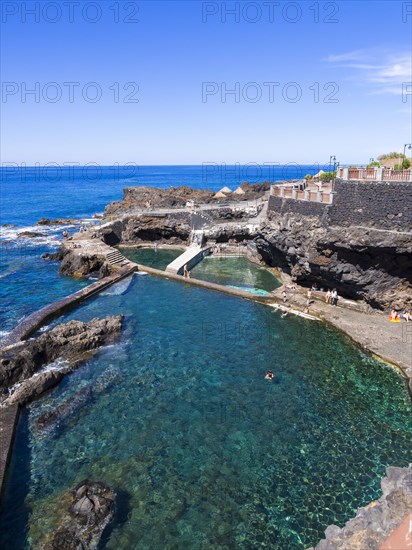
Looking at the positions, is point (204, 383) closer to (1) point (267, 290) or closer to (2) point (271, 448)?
(2) point (271, 448)

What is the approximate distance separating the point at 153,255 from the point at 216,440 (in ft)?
94.1

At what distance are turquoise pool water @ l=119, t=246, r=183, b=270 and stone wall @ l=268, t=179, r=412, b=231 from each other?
1636cm

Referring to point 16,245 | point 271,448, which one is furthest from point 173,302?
point 16,245

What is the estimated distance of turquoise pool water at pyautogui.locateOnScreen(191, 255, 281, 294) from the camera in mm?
30750

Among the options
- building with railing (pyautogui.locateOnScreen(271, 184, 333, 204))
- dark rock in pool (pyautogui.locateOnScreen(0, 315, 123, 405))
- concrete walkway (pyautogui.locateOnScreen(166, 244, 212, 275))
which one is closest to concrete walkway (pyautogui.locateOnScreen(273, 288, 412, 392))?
building with railing (pyautogui.locateOnScreen(271, 184, 333, 204))

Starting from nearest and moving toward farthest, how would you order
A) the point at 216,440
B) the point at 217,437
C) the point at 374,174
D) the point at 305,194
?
the point at 216,440
the point at 217,437
the point at 374,174
the point at 305,194

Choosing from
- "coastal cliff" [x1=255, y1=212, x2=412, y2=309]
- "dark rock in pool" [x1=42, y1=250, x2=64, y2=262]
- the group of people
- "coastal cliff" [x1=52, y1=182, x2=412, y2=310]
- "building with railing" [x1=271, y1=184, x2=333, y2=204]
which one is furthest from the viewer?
"dark rock in pool" [x1=42, y1=250, x2=64, y2=262]

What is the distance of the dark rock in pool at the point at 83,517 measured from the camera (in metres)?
9.86

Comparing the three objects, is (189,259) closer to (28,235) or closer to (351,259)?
(351,259)

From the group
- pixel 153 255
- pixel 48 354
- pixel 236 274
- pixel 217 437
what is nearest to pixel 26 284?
pixel 153 255

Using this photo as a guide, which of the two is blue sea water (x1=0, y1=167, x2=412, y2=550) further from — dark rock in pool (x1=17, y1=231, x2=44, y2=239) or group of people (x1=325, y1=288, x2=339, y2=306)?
dark rock in pool (x1=17, y1=231, x2=44, y2=239)

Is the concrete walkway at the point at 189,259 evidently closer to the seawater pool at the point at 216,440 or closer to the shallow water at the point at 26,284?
the shallow water at the point at 26,284

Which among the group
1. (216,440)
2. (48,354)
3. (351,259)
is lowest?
(216,440)

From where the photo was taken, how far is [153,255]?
133 ft
